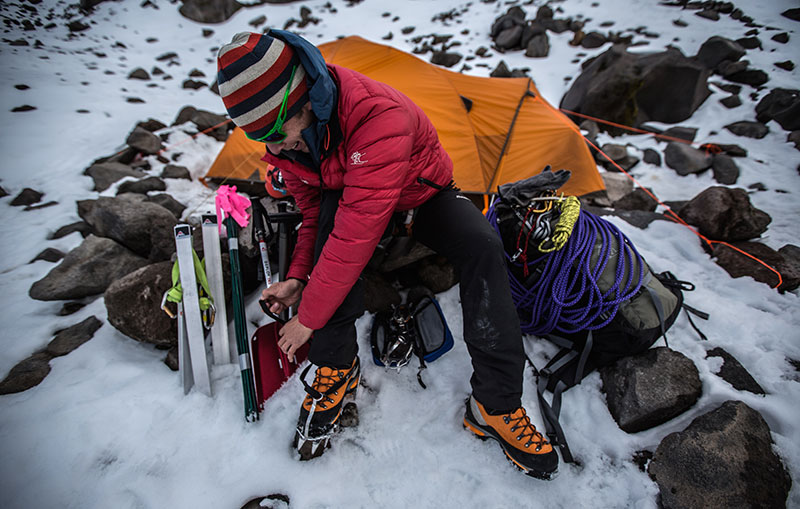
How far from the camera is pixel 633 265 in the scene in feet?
6.01

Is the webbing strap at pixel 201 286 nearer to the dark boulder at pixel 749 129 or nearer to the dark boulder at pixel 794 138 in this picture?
the dark boulder at pixel 794 138

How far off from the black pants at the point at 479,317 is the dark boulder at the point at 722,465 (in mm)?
798

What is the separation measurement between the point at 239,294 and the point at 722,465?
2961 millimetres

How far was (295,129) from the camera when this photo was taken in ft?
4.48

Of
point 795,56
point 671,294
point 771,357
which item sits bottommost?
point 771,357

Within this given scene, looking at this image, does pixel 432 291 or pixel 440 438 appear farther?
pixel 432 291

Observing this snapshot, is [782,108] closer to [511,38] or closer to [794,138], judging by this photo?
[794,138]

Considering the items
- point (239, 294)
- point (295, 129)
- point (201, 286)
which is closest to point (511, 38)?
point (295, 129)

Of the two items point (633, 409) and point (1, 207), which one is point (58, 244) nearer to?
point (1, 207)

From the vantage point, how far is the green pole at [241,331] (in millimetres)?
1772

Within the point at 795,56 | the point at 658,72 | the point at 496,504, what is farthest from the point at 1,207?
the point at 795,56

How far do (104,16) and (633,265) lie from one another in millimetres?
17577

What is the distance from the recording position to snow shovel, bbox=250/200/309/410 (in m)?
1.91

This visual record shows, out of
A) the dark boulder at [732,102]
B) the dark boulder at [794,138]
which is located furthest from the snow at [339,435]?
the dark boulder at [732,102]
